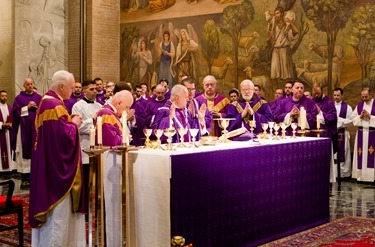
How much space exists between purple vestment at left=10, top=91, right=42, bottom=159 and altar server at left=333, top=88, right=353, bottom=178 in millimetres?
7183

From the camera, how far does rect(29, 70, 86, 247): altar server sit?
5750 millimetres

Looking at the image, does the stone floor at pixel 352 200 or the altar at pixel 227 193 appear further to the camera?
the stone floor at pixel 352 200

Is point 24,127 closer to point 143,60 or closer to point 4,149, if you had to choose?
point 4,149

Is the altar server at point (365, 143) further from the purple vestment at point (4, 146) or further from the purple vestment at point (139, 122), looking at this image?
the purple vestment at point (4, 146)

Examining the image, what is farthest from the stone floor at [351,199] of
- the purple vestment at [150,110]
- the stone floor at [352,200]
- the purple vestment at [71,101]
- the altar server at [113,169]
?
the purple vestment at [150,110]

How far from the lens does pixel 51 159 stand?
5758 mm

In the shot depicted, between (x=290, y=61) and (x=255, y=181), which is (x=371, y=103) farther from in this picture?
(x=255, y=181)

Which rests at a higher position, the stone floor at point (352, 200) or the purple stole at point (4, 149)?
the purple stole at point (4, 149)

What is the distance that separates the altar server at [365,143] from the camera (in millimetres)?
12609

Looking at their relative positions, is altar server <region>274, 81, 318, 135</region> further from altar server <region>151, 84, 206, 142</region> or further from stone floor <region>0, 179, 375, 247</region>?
altar server <region>151, 84, 206, 142</region>

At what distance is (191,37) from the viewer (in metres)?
18.2

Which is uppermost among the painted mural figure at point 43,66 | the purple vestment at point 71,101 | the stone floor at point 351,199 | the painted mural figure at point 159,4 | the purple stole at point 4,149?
the painted mural figure at point 159,4

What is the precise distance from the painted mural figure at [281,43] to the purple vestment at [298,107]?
3.22m

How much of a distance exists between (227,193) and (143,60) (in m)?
13.3
